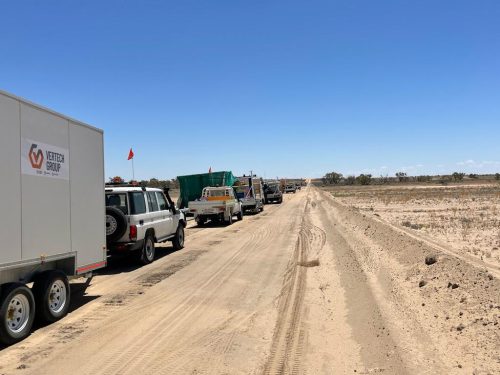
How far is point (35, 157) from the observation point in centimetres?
661

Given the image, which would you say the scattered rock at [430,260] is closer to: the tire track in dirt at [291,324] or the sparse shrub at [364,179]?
the tire track in dirt at [291,324]

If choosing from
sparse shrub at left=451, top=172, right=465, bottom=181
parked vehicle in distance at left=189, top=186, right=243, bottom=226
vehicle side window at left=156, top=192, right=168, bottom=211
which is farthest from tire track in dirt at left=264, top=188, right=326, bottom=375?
sparse shrub at left=451, top=172, right=465, bottom=181

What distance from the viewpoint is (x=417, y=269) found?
10.2 metres

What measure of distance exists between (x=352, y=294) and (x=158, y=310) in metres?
3.69

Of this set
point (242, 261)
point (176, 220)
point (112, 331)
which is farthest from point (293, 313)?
point (176, 220)

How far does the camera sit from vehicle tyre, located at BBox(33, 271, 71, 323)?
22.3 feet

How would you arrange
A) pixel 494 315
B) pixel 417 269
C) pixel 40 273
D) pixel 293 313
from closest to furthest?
pixel 494 315
pixel 40 273
pixel 293 313
pixel 417 269

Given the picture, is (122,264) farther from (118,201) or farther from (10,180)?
(10,180)

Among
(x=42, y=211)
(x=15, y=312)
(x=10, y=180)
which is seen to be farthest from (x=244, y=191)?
(x=10, y=180)

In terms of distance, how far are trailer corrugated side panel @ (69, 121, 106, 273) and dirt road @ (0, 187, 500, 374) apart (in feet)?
3.08

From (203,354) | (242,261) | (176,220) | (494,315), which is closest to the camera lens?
(203,354)

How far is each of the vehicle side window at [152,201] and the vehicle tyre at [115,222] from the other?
180cm

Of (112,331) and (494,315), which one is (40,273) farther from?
(494,315)

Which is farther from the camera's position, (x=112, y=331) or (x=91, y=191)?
(x=91, y=191)
